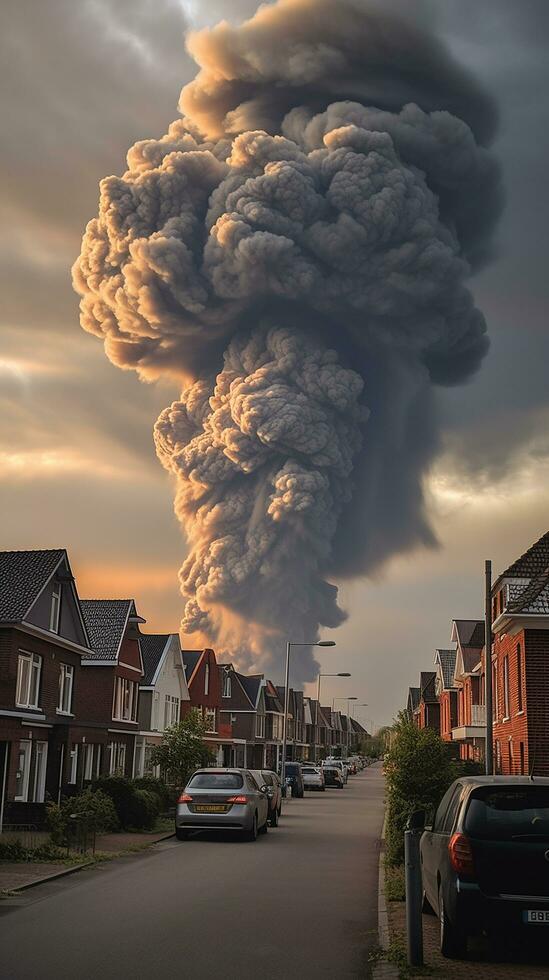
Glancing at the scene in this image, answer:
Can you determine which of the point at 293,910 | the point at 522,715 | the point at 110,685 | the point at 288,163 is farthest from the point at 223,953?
the point at 288,163

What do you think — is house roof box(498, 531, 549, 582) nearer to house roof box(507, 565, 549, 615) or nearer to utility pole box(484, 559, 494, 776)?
house roof box(507, 565, 549, 615)

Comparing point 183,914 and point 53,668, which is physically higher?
point 53,668

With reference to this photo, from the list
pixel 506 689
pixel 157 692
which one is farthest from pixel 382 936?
pixel 157 692

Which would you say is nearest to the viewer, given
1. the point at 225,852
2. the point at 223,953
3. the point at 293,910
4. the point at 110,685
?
the point at 223,953

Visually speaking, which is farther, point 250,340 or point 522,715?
point 250,340

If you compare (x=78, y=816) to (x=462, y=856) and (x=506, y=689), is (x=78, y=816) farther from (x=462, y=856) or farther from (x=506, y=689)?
(x=506, y=689)

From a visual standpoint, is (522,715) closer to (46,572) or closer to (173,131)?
(46,572)

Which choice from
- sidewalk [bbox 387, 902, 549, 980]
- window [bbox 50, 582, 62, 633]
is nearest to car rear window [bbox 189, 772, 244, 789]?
window [bbox 50, 582, 62, 633]

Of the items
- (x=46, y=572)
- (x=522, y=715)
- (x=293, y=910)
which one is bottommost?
(x=293, y=910)
